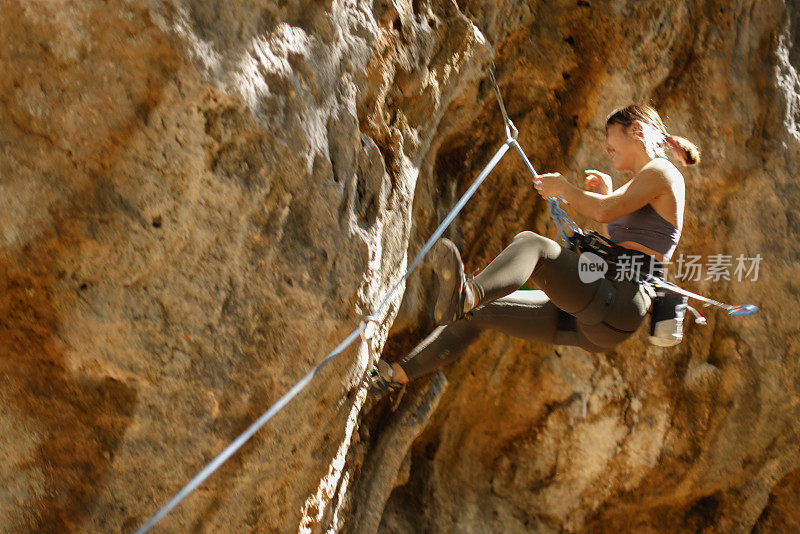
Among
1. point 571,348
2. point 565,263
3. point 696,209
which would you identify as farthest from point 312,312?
point 696,209

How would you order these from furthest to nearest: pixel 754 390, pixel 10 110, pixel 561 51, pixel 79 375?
pixel 754 390, pixel 561 51, pixel 79 375, pixel 10 110

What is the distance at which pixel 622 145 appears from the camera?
273 cm

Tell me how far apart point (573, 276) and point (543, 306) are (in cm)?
35

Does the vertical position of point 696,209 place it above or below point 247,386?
above

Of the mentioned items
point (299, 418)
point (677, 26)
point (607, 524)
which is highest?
point (677, 26)

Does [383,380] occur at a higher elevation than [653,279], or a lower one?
lower

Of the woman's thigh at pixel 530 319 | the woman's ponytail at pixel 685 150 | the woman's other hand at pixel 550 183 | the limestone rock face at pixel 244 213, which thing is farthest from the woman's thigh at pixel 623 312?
the limestone rock face at pixel 244 213

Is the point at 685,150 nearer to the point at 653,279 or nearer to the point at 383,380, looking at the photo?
the point at 653,279

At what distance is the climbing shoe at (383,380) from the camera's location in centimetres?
284

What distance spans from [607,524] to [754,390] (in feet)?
3.75

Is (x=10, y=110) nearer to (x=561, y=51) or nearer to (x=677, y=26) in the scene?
(x=561, y=51)

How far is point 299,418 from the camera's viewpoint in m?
2.37

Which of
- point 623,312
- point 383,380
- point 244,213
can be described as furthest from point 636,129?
point 244,213

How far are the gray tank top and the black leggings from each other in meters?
0.16
